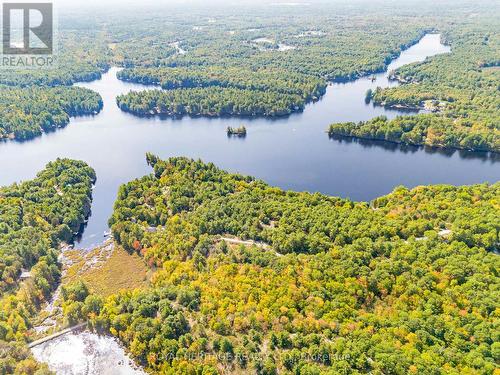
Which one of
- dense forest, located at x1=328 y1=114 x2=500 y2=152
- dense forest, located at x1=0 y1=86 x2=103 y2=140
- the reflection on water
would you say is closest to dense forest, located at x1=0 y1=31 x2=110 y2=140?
dense forest, located at x1=0 y1=86 x2=103 y2=140

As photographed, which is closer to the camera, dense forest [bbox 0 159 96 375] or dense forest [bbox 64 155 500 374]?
dense forest [bbox 64 155 500 374]

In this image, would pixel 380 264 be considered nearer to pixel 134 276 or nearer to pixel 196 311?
pixel 196 311

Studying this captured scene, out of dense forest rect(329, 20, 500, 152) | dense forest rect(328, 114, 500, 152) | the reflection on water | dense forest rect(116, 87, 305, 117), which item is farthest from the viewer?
dense forest rect(116, 87, 305, 117)

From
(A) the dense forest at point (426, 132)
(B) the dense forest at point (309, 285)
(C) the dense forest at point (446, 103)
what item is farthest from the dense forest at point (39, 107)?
(C) the dense forest at point (446, 103)

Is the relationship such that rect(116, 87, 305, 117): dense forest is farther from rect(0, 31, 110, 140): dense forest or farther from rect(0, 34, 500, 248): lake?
rect(0, 31, 110, 140): dense forest

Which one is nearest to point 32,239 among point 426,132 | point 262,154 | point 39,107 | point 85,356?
point 85,356

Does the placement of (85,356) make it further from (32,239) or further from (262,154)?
(262,154)
